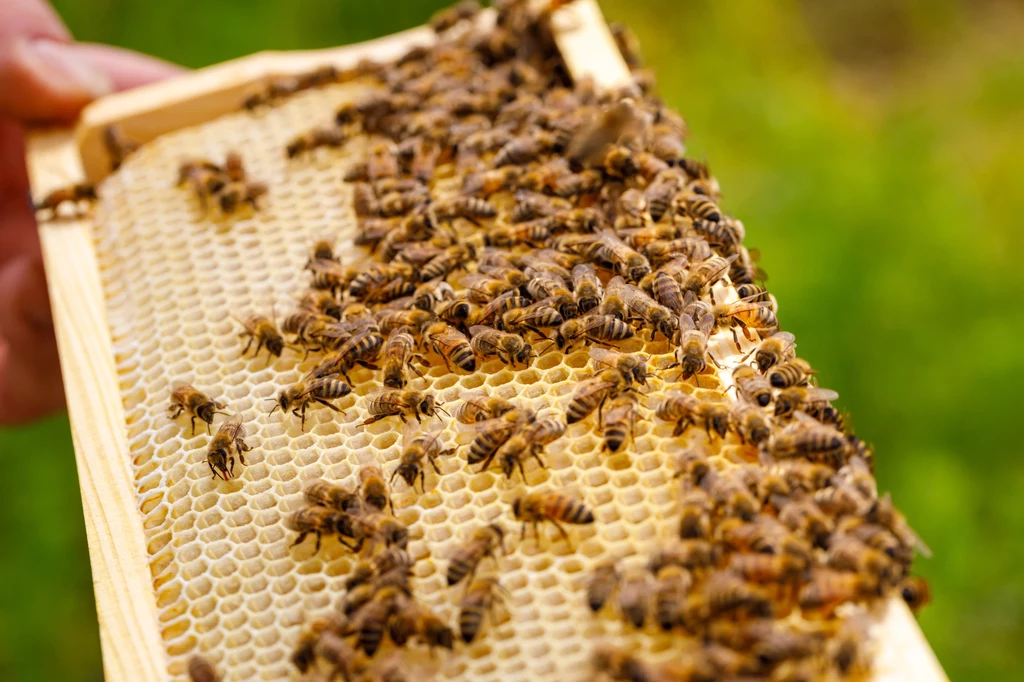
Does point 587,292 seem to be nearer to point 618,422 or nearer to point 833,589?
point 618,422

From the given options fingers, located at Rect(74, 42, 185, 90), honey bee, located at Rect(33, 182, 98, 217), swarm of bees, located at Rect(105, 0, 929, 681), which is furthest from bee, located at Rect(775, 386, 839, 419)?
fingers, located at Rect(74, 42, 185, 90)

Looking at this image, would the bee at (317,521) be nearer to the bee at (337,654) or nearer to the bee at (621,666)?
the bee at (337,654)

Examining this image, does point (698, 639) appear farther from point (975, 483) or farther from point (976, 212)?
point (976, 212)

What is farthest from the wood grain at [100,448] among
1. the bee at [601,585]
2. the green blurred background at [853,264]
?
the green blurred background at [853,264]

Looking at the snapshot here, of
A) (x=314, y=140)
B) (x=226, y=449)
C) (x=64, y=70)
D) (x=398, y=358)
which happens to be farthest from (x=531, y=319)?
(x=64, y=70)

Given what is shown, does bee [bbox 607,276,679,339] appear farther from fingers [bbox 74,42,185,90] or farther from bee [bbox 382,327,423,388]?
fingers [bbox 74,42,185,90]

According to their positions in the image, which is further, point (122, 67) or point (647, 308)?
point (122, 67)
